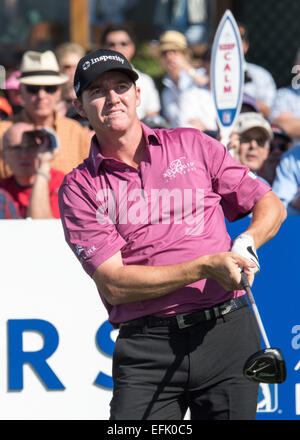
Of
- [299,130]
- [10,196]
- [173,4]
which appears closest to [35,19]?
[173,4]

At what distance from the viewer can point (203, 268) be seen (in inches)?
137

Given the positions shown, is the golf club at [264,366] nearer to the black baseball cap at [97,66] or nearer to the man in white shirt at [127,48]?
the black baseball cap at [97,66]

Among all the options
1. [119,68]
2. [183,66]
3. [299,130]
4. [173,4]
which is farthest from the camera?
[173,4]

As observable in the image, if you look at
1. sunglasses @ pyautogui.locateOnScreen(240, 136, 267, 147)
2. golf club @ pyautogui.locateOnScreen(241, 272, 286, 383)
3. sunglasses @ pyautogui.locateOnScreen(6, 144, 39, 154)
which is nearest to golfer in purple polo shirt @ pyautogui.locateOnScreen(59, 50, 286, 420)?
golf club @ pyautogui.locateOnScreen(241, 272, 286, 383)

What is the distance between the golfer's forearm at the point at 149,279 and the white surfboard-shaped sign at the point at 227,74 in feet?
7.90

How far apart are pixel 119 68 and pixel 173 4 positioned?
27.6 ft

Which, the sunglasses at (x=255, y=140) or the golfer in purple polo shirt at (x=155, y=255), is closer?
the golfer in purple polo shirt at (x=155, y=255)

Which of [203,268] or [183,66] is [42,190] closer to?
[203,268]

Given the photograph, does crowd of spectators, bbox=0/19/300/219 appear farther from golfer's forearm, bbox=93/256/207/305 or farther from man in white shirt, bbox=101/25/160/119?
golfer's forearm, bbox=93/256/207/305

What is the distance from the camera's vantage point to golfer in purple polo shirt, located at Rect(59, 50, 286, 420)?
11.9 feet

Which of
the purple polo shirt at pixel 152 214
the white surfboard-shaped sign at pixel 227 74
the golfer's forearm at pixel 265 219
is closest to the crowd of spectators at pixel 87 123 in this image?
the white surfboard-shaped sign at pixel 227 74

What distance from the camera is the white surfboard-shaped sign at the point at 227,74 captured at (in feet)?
19.1

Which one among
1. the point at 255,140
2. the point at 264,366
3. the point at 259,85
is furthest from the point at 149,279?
the point at 259,85

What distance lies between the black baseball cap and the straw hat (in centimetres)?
334
